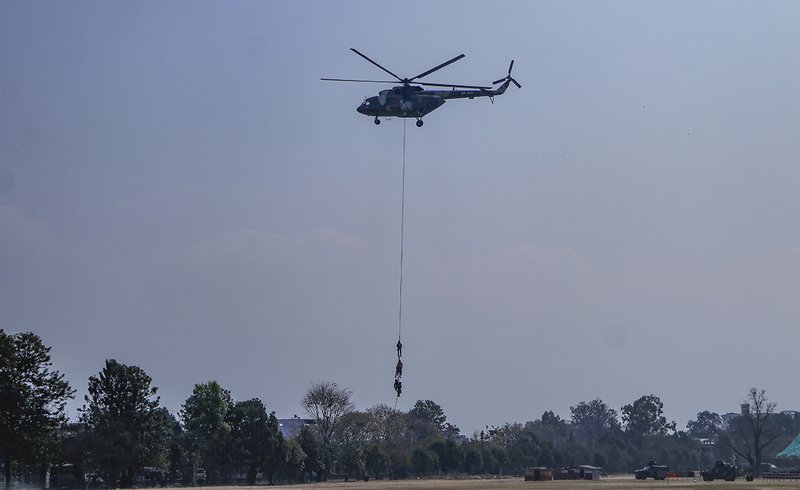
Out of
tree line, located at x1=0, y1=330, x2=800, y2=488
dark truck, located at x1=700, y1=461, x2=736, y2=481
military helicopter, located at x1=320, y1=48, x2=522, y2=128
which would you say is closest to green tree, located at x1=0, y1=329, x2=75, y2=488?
tree line, located at x1=0, y1=330, x2=800, y2=488

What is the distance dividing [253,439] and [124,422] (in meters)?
23.1

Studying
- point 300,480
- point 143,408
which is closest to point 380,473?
point 300,480

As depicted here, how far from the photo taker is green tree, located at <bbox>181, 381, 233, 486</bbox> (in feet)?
364

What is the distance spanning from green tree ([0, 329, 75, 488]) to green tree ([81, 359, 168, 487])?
18960mm

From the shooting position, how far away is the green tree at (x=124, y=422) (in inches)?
3605

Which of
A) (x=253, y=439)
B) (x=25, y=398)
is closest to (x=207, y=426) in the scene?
(x=253, y=439)

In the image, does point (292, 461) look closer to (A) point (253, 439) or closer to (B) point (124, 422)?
(A) point (253, 439)

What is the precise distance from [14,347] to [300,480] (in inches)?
2214

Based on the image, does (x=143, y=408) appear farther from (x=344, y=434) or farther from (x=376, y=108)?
(x=344, y=434)

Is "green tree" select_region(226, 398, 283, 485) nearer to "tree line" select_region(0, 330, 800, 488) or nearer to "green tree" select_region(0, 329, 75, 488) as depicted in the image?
"tree line" select_region(0, 330, 800, 488)

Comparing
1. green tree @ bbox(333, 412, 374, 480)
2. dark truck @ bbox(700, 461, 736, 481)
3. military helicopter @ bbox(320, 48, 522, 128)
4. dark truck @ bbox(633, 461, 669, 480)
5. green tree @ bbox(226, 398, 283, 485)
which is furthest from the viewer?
green tree @ bbox(333, 412, 374, 480)

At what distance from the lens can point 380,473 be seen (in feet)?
458

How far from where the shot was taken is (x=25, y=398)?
71438 millimetres

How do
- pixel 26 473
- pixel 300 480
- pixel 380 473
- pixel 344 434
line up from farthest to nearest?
pixel 344 434, pixel 380 473, pixel 300 480, pixel 26 473
